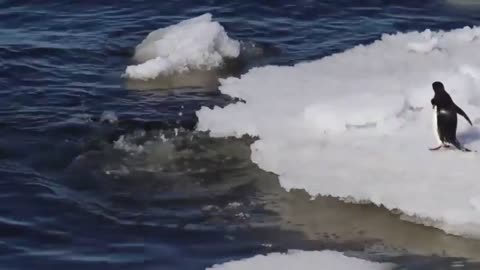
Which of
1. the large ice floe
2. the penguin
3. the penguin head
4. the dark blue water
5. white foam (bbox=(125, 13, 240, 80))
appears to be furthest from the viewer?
white foam (bbox=(125, 13, 240, 80))

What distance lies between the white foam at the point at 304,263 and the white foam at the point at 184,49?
4656mm

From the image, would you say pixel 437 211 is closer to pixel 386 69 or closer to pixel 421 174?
pixel 421 174

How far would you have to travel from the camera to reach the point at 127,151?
9.87m

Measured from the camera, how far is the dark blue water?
8.16m

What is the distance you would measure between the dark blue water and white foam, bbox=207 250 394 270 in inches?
11.9

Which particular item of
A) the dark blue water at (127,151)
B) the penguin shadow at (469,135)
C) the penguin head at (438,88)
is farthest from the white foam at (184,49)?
the penguin shadow at (469,135)

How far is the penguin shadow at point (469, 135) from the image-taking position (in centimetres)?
925

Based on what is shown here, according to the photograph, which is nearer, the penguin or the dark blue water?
the dark blue water

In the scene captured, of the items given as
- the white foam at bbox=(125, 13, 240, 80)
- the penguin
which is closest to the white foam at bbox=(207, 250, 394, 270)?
the penguin

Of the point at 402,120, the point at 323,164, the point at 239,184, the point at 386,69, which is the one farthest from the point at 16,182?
the point at 386,69

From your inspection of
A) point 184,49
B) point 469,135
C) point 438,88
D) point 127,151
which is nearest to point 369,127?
point 438,88

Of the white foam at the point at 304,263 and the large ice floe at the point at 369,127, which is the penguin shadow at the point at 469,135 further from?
the white foam at the point at 304,263

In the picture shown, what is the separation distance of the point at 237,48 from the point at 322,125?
3.41 metres

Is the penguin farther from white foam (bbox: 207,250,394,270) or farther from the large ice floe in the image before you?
white foam (bbox: 207,250,394,270)
